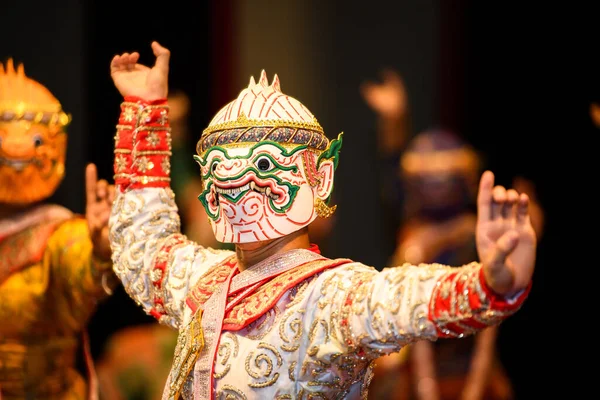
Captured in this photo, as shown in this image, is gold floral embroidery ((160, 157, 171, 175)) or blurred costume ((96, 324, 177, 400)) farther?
blurred costume ((96, 324, 177, 400))

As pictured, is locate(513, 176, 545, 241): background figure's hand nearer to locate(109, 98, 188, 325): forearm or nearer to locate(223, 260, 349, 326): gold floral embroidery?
locate(109, 98, 188, 325): forearm

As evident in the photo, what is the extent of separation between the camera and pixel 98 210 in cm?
376

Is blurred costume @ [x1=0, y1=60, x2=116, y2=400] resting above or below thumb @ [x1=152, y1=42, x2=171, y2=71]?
below

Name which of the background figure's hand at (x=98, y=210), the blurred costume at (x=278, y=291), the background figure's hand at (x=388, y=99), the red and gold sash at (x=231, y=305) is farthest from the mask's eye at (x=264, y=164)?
the background figure's hand at (x=388, y=99)

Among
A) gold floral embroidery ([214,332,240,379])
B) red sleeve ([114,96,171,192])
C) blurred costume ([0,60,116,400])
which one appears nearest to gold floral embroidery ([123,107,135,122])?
red sleeve ([114,96,171,192])

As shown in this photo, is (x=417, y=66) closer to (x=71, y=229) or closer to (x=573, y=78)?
(x=573, y=78)

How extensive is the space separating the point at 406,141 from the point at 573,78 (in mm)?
1165

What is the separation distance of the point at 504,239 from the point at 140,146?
1.35m

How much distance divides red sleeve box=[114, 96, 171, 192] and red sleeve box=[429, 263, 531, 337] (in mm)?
1136

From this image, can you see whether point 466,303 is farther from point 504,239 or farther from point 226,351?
point 226,351

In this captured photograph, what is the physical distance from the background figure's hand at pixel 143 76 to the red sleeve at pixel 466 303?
48.1 inches

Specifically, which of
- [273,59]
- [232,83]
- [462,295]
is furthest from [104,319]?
[462,295]

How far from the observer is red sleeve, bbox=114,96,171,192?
348 cm

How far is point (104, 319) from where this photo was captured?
6359 mm
